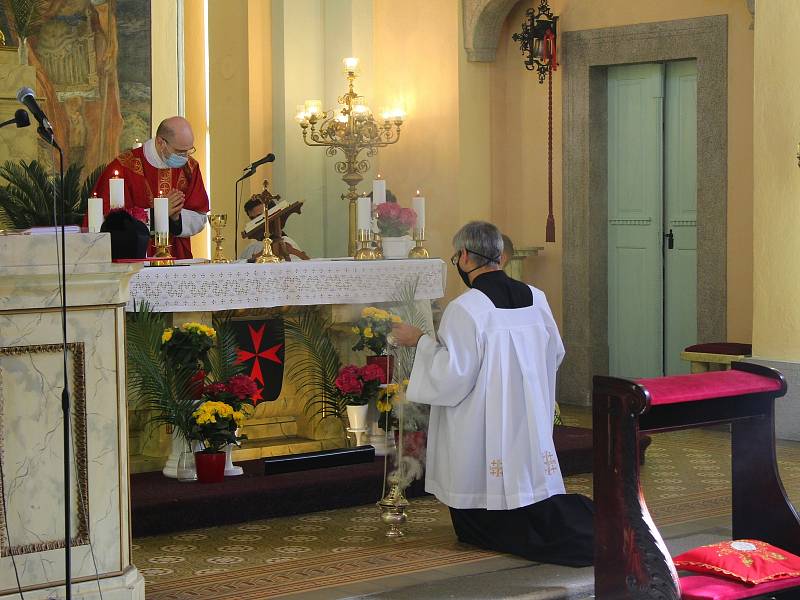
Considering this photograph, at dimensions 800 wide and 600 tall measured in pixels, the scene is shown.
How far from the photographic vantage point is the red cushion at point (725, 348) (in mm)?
9789

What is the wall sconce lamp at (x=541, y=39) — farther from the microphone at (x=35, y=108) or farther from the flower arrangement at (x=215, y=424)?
the microphone at (x=35, y=108)

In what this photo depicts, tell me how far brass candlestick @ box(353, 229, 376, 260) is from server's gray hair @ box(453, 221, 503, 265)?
2.08 m

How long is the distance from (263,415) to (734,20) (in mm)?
5080

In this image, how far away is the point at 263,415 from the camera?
808cm

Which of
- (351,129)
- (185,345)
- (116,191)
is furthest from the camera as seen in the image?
(351,129)

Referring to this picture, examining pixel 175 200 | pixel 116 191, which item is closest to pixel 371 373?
pixel 175 200

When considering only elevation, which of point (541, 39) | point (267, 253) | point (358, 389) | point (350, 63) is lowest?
point (358, 389)

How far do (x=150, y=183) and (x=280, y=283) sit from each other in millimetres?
1062

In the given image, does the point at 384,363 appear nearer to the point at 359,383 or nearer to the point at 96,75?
the point at 359,383

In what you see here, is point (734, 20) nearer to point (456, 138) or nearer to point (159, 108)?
point (456, 138)

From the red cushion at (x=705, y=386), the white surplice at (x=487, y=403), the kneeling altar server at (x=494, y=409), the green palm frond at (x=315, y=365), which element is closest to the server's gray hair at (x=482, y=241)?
the kneeling altar server at (x=494, y=409)

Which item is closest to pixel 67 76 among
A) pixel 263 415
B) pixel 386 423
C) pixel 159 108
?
pixel 159 108

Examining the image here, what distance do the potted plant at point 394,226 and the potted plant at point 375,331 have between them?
62 cm

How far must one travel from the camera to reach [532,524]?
611 cm
